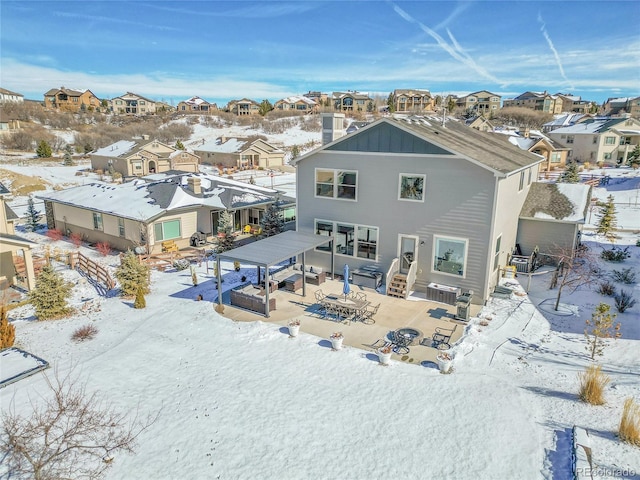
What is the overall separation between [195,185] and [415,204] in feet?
53.2

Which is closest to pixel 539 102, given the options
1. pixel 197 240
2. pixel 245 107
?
pixel 245 107

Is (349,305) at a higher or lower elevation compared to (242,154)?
lower

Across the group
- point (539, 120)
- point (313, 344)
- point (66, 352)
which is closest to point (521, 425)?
point (313, 344)

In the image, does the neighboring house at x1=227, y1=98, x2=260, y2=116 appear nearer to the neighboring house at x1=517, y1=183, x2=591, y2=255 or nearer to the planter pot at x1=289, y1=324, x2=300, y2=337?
the neighboring house at x1=517, y1=183, x2=591, y2=255

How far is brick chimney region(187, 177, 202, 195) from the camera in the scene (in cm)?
2794

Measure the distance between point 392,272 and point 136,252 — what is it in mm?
15277

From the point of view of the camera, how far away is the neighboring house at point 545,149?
175ft

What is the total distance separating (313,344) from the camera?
13781 millimetres

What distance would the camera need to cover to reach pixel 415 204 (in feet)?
57.1

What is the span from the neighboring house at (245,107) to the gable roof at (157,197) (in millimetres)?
88866

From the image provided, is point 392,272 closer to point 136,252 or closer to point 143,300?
point 143,300

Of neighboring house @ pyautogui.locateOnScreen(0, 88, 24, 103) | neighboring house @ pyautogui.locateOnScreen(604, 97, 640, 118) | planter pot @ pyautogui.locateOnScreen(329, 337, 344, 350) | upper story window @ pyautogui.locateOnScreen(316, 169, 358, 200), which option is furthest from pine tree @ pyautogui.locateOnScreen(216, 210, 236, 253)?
neighboring house @ pyautogui.locateOnScreen(0, 88, 24, 103)

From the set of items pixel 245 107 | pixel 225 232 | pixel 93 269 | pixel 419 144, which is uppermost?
pixel 245 107

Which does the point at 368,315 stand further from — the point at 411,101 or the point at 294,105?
the point at 411,101
